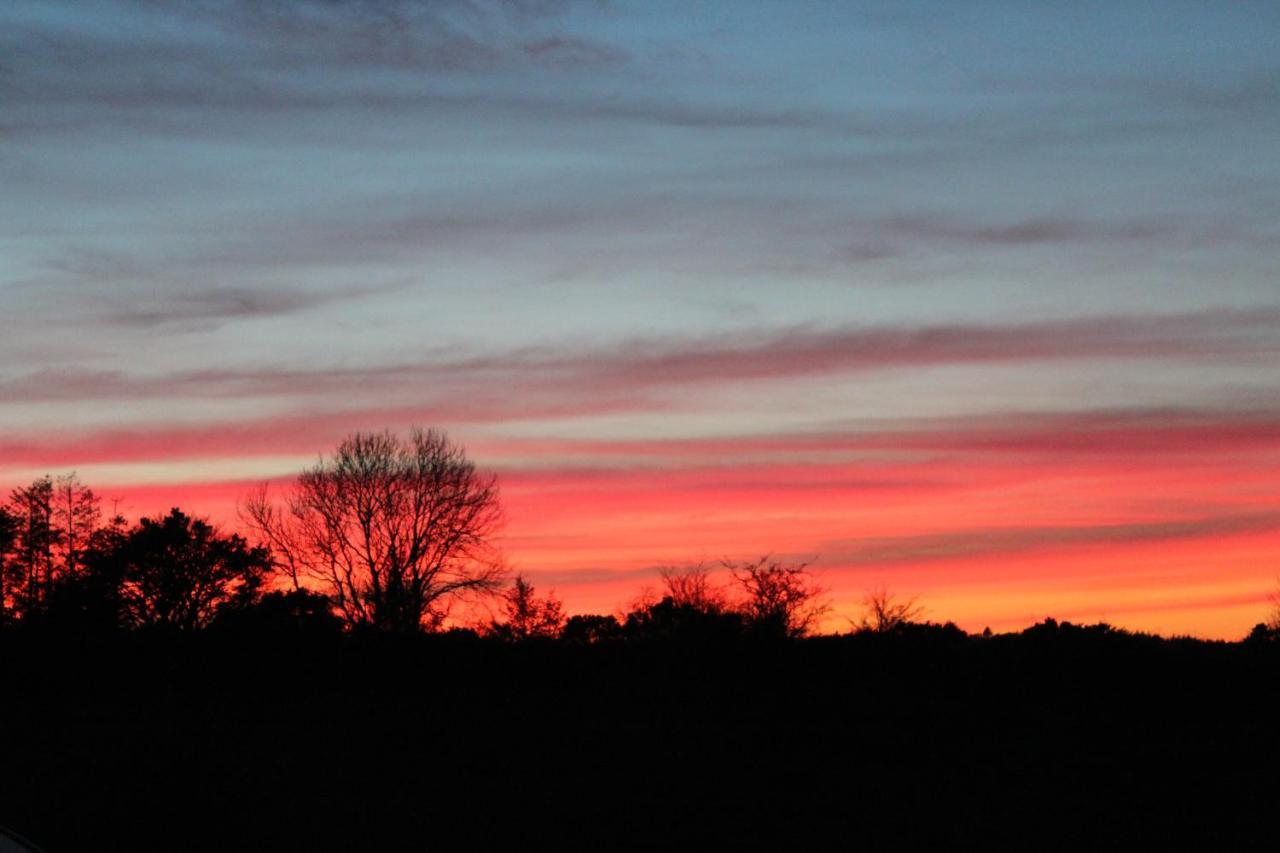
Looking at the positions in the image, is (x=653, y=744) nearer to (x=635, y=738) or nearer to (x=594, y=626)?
(x=635, y=738)

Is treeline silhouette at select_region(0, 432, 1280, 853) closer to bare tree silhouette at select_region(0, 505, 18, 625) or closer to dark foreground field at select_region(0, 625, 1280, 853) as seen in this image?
dark foreground field at select_region(0, 625, 1280, 853)

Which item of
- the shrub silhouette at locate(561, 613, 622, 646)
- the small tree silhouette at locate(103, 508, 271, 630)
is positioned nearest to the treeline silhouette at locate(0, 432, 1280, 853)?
the shrub silhouette at locate(561, 613, 622, 646)

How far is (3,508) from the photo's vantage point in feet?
221

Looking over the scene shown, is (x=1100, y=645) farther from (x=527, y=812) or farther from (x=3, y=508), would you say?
(x=3, y=508)

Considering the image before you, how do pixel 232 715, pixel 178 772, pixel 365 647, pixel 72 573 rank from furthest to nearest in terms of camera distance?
1. pixel 72 573
2. pixel 365 647
3. pixel 232 715
4. pixel 178 772

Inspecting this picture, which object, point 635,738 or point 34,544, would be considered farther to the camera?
point 34,544

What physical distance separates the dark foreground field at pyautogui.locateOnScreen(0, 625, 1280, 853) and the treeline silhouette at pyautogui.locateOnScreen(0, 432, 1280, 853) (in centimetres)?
7

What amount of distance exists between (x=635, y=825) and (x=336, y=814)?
4.25 m

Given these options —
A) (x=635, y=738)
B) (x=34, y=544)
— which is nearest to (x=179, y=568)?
(x=34, y=544)

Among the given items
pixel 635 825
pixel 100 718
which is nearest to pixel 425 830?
pixel 635 825

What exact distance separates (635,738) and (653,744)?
50 cm

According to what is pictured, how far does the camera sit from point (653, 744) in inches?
906

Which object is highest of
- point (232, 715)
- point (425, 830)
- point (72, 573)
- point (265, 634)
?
point (72, 573)

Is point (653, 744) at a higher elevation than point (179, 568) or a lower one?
lower
